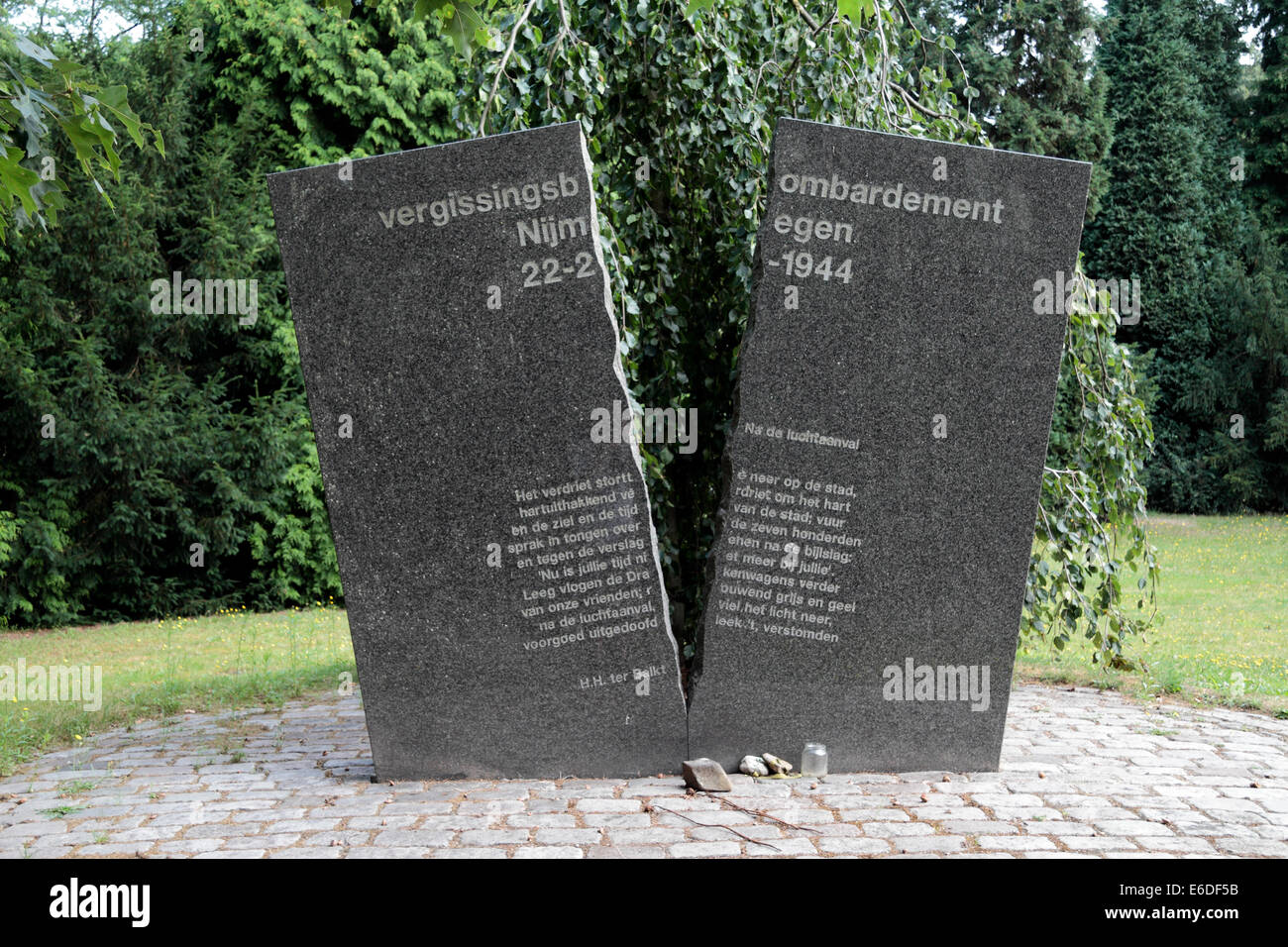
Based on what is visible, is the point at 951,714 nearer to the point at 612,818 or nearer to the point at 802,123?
the point at 612,818

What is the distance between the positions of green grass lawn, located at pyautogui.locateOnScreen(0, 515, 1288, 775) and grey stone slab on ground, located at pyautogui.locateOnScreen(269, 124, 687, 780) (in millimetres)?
2049

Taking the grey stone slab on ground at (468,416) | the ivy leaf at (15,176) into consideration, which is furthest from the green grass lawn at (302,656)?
the ivy leaf at (15,176)

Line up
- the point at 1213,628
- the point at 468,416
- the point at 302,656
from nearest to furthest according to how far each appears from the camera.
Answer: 1. the point at 468,416
2. the point at 302,656
3. the point at 1213,628

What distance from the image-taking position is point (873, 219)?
492 cm

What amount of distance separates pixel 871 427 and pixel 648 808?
180cm

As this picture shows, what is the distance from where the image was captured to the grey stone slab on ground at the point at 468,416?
4.77 meters

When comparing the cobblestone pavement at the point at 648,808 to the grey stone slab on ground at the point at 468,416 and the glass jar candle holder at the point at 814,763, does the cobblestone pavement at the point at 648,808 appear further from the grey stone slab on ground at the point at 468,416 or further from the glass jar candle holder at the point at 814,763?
the grey stone slab on ground at the point at 468,416

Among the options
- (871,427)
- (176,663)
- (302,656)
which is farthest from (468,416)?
(176,663)

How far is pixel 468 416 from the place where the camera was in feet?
15.7

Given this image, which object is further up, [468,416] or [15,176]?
[15,176]

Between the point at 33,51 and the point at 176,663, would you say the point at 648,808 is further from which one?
the point at 176,663

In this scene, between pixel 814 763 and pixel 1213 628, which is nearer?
pixel 814 763

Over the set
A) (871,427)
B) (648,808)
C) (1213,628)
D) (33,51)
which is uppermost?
(33,51)

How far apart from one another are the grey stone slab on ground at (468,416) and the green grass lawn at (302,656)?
2.05 m
